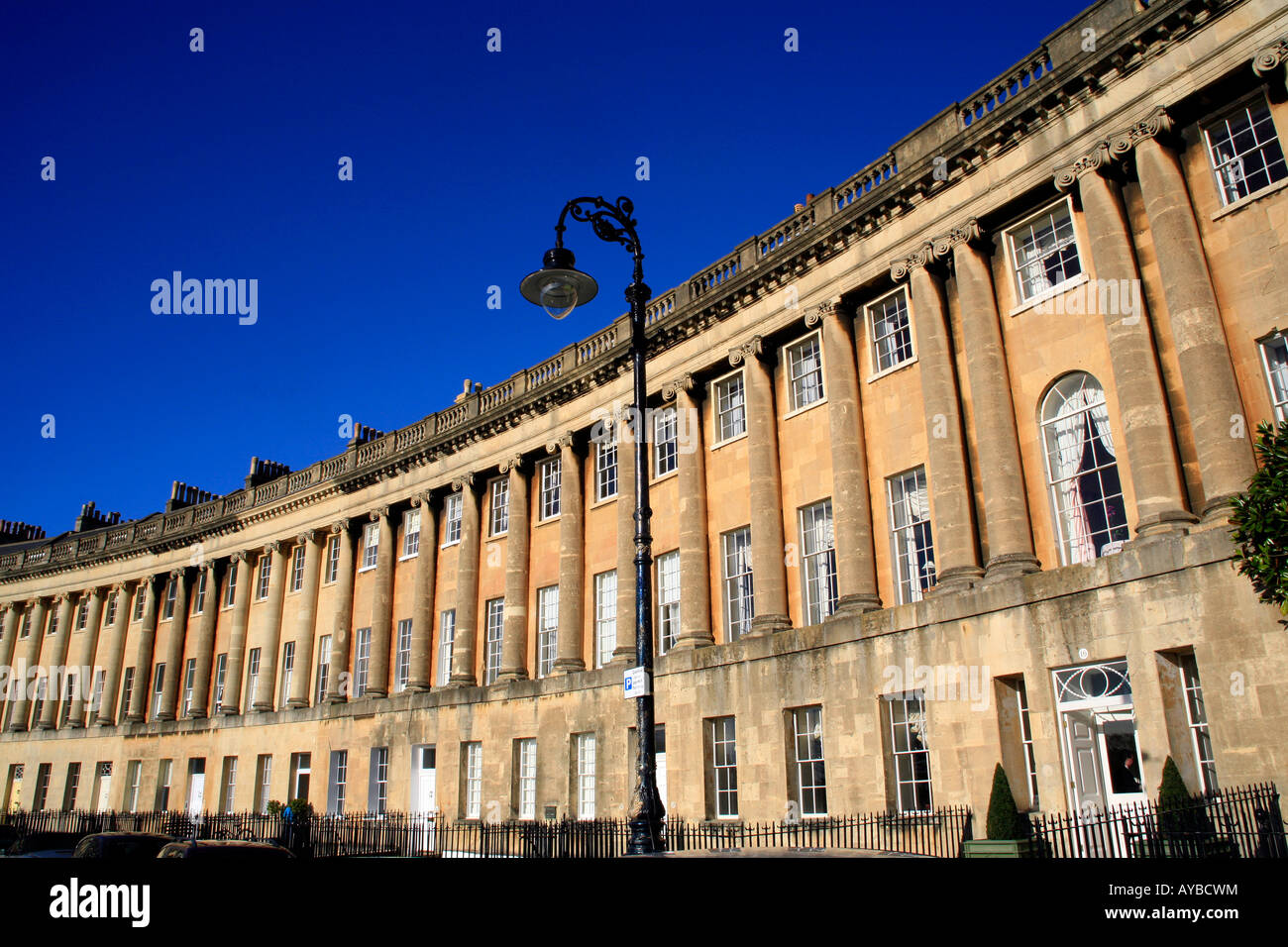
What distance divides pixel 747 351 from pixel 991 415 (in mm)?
7153

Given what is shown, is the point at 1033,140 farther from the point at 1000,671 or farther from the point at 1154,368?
the point at 1000,671

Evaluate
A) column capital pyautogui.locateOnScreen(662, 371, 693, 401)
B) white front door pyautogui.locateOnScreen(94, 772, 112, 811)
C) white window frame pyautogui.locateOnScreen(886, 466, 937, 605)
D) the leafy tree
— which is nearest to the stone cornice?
column capital pyautogui.locateOnScreen(662, 371, 693, 401)

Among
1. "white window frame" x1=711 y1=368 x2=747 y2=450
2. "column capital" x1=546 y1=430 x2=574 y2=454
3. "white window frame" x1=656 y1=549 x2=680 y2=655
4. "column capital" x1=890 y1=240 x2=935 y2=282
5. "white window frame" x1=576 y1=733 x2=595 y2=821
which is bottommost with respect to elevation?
"white window frame" x1=576 y1=733 x2=595 y2=821

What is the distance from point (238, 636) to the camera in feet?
129

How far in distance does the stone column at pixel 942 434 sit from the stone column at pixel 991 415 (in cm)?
38

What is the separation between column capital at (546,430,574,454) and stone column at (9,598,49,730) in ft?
121

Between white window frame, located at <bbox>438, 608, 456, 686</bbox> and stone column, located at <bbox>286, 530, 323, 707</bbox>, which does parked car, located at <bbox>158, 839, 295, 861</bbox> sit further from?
stone column, located at <bbox>286, 530, 323, 707</bbox>

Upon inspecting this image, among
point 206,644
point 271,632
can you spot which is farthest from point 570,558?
point 206,644

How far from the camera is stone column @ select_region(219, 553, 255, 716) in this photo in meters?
38.7

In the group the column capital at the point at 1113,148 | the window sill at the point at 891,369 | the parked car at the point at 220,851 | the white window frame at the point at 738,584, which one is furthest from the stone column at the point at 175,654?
the column capital at the point at 1113,148

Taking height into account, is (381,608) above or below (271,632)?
below

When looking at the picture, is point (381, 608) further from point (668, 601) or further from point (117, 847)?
point (117, 847)

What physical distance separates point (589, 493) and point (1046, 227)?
1462 cm
